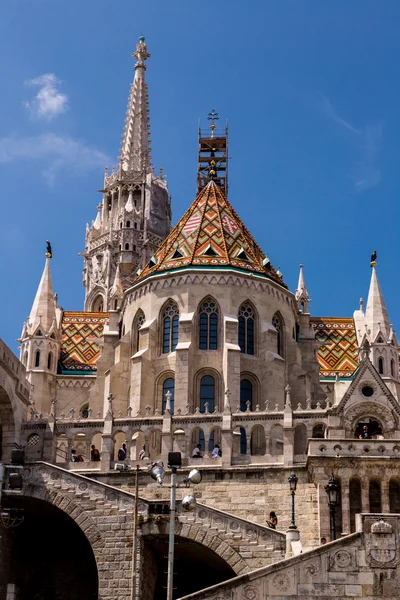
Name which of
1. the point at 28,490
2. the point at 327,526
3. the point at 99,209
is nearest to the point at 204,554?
the point at 327,526

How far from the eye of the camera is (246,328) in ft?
155

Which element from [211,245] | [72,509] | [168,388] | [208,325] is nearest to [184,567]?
[72,509]

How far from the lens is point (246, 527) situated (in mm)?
31609

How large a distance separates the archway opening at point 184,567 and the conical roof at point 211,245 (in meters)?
16.5

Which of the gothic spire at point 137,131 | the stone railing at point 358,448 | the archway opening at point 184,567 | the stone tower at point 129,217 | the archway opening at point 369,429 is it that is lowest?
the archway opening at point 184,567

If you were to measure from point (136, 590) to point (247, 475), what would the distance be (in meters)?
7.21

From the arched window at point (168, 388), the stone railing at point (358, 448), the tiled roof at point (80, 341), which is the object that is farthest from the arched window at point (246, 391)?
the stone railing at point (358, 448)

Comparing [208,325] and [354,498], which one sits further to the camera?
[208,325]

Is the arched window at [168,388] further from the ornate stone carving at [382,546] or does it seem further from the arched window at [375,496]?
the ornate stone carving at [382,546]

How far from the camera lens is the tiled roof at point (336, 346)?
173 feet

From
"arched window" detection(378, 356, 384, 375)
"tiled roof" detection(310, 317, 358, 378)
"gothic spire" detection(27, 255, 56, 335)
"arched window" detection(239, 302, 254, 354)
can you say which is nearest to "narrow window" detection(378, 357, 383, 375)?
"arched window" detection(378, 356, 384, 375)

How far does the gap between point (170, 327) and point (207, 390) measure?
11.1ft

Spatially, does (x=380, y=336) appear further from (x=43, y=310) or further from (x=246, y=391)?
(x=43, y=310)

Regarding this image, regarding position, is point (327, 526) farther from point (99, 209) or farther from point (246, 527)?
point (99, 209)
